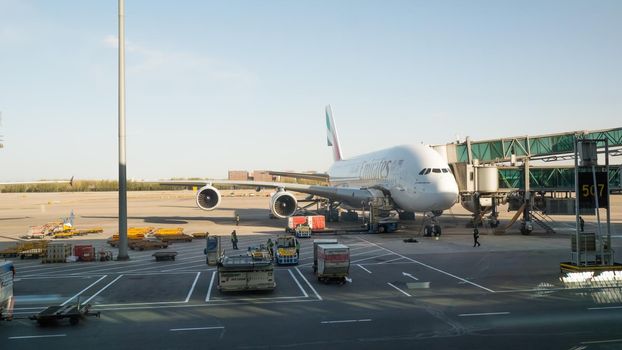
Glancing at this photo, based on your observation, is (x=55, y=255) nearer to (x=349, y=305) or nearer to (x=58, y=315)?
(x=58, y=315)

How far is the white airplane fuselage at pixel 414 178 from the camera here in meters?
32.0

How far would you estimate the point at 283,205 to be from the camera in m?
40.6

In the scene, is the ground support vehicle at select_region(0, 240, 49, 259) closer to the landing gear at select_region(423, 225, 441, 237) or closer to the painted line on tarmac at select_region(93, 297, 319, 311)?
the painted line on tarmac at select_region(93, 297, 319, 311)

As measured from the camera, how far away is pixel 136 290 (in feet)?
60.8

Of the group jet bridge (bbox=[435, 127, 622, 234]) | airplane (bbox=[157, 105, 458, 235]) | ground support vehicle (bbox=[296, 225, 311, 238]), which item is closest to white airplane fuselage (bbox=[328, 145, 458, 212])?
airplane (bbox=[157, 105, 458, 235])

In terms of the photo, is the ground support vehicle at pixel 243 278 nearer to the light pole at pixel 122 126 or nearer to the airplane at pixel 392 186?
the light pole at pixel 122 126

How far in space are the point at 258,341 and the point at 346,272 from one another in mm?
7807

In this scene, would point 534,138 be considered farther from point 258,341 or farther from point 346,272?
point 258,341

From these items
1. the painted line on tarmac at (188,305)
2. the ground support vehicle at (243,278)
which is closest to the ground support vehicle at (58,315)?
the painted line on tarmac at (188,305)

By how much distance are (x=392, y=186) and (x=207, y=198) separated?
51.1 ft

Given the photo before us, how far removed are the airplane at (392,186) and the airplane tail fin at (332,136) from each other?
45.3 feet

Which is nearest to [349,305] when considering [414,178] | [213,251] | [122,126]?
[213,251]

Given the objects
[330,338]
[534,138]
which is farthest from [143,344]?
[534,138]

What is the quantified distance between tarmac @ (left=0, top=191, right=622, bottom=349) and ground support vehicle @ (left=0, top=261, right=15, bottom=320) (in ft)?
1.08
